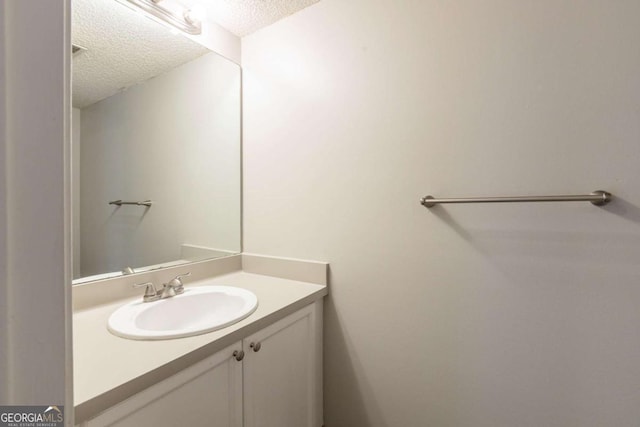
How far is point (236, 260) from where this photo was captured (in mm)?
1628

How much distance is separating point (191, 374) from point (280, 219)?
2.76 feet

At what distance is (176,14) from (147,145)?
616mm

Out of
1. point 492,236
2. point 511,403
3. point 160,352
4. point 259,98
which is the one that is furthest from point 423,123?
point 160,352

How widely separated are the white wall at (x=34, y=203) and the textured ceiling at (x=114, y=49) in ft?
3.23

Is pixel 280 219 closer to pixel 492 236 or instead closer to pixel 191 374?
pixel 191 374

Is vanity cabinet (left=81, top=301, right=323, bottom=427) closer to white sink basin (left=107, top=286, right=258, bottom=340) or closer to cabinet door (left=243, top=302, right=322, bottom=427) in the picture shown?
cabinet door (left=243, top=302, right=322, bottom=427)

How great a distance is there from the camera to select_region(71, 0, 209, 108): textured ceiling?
1.09 meters

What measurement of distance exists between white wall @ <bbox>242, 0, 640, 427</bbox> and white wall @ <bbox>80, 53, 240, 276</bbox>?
1.08ft

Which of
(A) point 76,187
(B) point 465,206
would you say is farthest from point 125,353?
(B) point 465,206

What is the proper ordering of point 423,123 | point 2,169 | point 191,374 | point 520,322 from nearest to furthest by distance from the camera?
point 2,169, point 191,374, point 520,322, point 423,123

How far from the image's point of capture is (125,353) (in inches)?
29.6

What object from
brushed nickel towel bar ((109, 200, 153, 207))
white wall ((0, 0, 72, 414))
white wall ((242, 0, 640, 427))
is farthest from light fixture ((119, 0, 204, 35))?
white wall ((0, 0, 72, 414))

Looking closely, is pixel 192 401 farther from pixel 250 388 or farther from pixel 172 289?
pixel 172 289

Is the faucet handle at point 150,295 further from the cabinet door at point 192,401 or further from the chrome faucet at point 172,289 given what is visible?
the cabinet door at point 192,401
